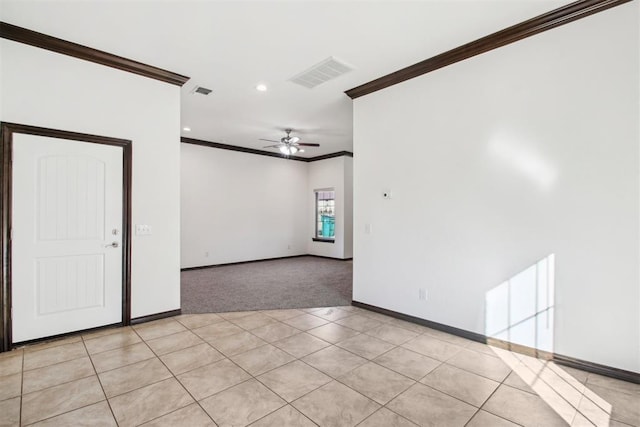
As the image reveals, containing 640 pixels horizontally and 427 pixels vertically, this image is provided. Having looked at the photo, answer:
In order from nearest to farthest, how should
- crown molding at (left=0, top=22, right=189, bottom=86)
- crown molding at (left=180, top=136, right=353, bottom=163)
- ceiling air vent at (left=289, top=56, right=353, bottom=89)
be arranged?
crown molding at (left=0, top=22, right=189, bottom=86), ceiling air vent at (left=289, top=56, right=353, bottom=89), crown molding at (left=180, top=136, right=353, bottom=163)

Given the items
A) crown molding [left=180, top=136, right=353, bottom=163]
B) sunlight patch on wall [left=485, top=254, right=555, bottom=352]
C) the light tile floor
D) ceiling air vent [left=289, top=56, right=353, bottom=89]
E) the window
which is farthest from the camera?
the window

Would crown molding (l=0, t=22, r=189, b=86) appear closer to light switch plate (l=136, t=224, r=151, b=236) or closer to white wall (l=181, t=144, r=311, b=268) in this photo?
light switch plate (l=136, t=224, r=151, b=236)

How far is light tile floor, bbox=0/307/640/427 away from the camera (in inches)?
81.3

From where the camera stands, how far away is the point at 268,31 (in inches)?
120

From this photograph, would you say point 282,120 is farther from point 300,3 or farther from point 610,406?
point 610,406

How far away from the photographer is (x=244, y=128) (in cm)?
645

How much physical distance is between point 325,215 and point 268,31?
22.2 ft

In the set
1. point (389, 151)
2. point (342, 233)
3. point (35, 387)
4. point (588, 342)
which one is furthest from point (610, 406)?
point (342, 233)

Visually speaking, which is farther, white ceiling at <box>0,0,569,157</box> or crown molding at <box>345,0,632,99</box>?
white ceiling at <box>0,0,569,157</box>

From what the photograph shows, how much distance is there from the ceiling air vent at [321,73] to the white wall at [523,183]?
68 centimetres

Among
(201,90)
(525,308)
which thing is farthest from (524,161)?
(201,90)

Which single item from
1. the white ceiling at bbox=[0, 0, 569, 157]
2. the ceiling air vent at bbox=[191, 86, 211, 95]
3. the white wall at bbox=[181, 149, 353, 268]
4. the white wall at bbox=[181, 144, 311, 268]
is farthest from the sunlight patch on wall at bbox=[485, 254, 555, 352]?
the white wall at bbox=[181, 144, 311, 268]

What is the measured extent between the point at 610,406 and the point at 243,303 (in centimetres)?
→ 398

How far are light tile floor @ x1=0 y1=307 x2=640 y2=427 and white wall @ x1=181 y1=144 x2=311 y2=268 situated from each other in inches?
164
